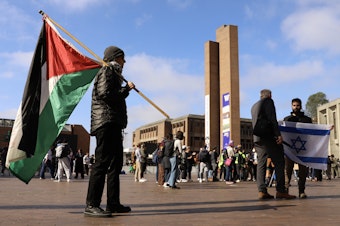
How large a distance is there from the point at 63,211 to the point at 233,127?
127 feet

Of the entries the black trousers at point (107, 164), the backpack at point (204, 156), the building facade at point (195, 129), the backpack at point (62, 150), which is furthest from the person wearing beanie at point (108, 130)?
the building facade at point (195, 129)

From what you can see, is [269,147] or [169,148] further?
[169,148]

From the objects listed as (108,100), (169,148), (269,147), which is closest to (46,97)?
(108,100)

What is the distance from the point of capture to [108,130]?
4449 mm

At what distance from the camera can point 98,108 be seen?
4.52 metres

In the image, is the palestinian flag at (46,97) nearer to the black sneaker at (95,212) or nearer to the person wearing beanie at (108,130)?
the person wearing beanie at (108,130)

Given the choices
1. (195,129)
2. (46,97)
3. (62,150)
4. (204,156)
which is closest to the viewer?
(46,97)

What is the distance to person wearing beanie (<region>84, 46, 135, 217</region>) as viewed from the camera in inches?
172

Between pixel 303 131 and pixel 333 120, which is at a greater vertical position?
pixel 333 120

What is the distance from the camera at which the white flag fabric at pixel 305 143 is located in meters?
7.38

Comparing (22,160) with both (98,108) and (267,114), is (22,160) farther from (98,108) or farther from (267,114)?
(267,114)

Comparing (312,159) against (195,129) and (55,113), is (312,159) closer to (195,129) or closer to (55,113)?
(55,113)

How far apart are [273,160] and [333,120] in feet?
134

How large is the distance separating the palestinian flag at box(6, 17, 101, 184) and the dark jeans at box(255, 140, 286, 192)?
3.32m
